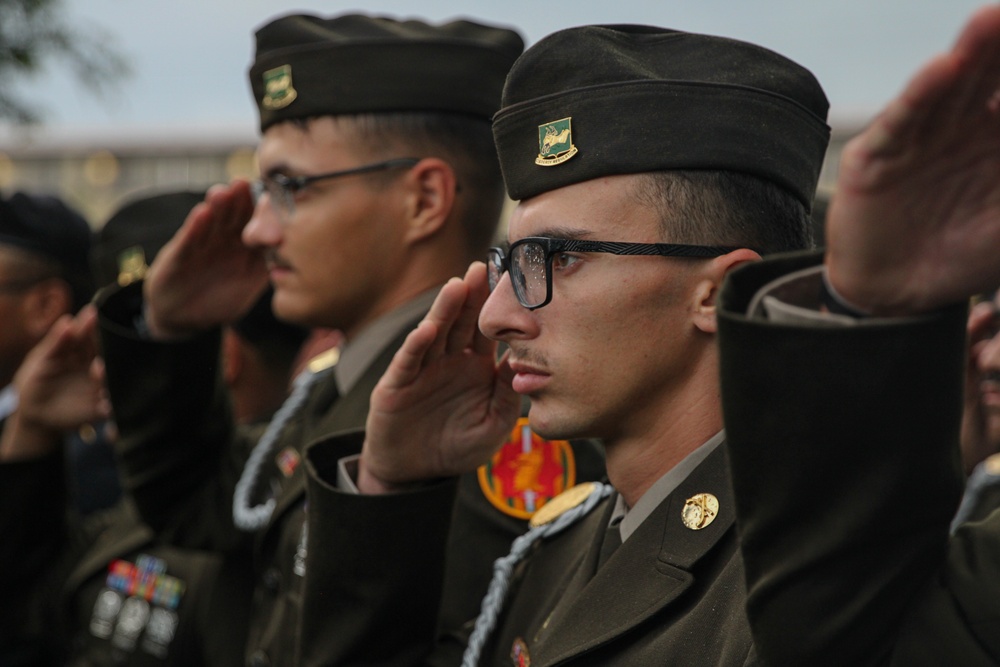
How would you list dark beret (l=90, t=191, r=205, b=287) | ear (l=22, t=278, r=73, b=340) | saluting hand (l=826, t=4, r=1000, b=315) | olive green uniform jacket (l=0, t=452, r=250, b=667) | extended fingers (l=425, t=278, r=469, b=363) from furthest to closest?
ear (l=22, t=278, r=73, b=340), dark beret (l=90, t=191, r=205, b=287), olive green uniform jacket (l=0, t=452, r=250, b=667), extended fingers (l=425, t=278, r=469, b=363), saluting hand (l=826, t=4, r=1000, b=315)

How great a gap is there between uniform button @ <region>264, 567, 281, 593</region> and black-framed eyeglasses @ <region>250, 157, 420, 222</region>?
3.46ft

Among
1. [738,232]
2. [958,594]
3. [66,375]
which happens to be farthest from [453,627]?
[66,375]

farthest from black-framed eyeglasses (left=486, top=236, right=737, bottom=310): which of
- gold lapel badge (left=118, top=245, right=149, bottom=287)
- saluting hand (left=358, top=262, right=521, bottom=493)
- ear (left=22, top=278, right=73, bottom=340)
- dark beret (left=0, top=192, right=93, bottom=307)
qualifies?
dark beret (left=0, top=192, right=93, bottom=307)

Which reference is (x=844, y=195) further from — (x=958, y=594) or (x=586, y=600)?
(x=586, y=600)

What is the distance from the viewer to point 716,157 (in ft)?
7.39

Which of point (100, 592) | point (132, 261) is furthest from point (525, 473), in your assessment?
point (132, 261)

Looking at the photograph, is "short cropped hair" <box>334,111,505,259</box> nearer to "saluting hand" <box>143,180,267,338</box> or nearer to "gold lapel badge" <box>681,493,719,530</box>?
"saluting hand" <box>143,180,267,338</box>

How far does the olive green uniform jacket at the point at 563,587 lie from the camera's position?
6.62ft

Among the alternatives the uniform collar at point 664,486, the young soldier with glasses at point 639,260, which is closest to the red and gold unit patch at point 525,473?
the young soldier with glasses at point 639,260

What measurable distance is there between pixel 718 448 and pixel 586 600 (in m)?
0.38

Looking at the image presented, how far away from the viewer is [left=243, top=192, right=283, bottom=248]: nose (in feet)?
11.8

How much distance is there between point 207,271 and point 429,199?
103 centimetres

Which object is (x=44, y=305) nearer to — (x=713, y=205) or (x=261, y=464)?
(x=261, y=464)

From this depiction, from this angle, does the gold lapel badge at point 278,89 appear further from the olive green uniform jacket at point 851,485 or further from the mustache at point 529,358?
the olive green uniform jacket at point 851,485
